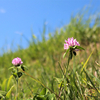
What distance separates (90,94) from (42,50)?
231 centimetres

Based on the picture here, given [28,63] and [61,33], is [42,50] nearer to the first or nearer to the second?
[28,63]

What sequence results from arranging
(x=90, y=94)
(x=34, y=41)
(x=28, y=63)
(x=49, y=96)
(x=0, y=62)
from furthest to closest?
(x=0, y=62), (x=34, y=41), (x=28, y=63), (x=90, y=94), (x=49, y=96)

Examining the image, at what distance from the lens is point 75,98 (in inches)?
29.1

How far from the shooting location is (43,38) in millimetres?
3320

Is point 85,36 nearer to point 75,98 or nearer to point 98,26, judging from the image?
point 98,26

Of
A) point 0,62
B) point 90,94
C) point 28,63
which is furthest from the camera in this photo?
point 0,62

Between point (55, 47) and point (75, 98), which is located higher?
point (55, 47)

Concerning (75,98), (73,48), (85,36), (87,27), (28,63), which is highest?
(87,27)

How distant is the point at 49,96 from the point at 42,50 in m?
2.40

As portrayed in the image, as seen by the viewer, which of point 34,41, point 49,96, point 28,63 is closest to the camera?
point 49,96

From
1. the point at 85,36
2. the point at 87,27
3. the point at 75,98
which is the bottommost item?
the point at 75,98

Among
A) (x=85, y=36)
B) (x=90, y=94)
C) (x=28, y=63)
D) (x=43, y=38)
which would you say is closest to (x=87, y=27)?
(x=85, y=36)

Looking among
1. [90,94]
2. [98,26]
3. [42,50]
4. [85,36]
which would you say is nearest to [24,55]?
[42,50]

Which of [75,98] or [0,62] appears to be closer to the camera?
[75,98]
